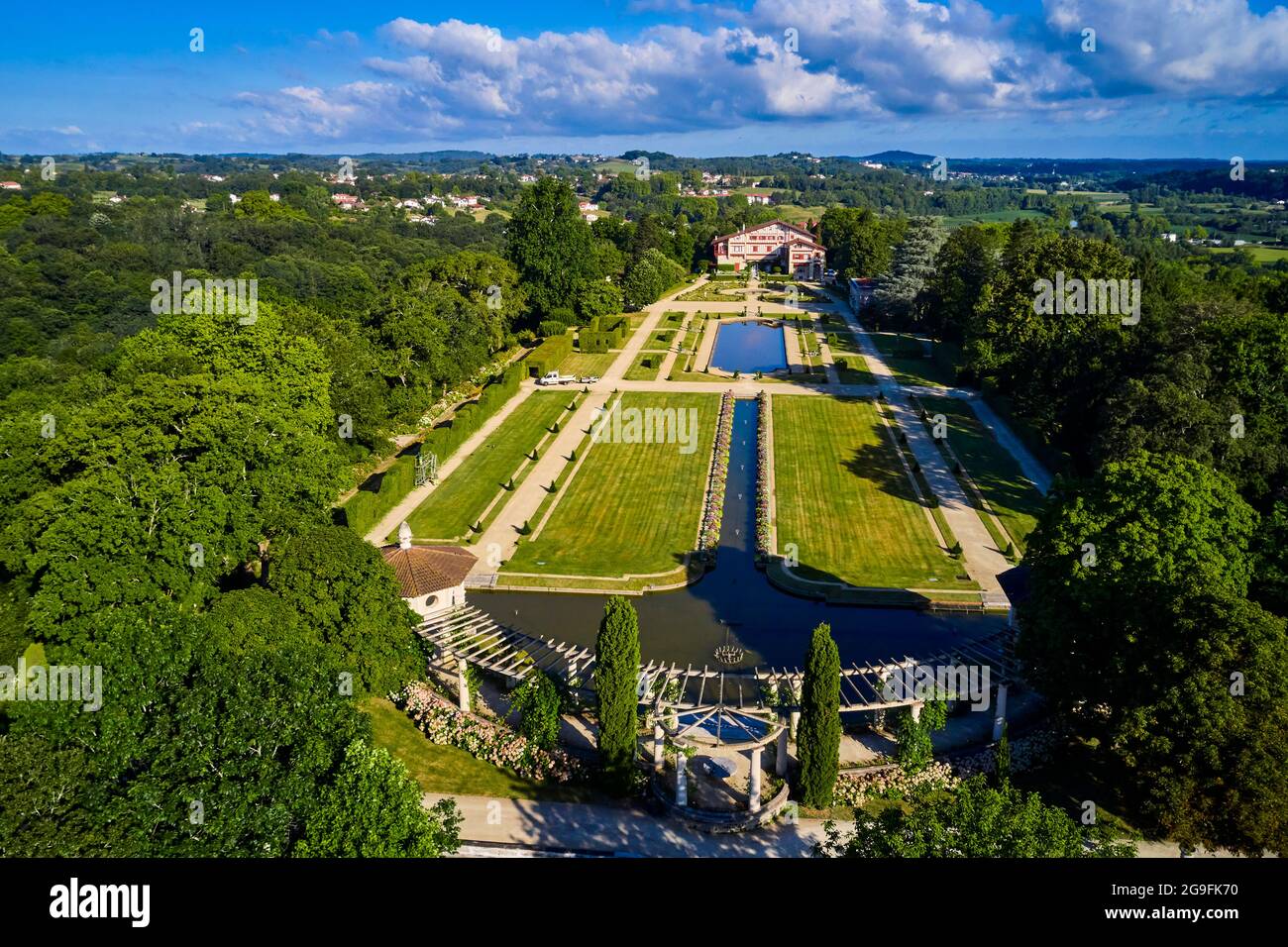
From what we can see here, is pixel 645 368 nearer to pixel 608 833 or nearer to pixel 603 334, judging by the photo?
pixel 603 334

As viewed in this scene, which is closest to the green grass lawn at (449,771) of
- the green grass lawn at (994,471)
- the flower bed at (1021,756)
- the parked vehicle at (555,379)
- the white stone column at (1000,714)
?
the flower bed at (1021,756)

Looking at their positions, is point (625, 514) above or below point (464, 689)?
above

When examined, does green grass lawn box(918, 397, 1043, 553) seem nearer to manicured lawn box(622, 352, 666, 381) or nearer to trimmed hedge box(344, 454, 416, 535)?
manicured lawn box(622, 352, 666, 381)

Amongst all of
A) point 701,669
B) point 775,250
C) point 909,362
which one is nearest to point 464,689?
point 701,669

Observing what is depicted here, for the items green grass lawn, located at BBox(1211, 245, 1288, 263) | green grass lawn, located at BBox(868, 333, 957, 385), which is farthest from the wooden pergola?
green grass lawn, located at BBox(1211, 245, 1288, 263)

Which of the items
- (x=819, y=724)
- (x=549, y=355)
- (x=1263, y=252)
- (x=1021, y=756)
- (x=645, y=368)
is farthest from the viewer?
(x=1263, y=252)
